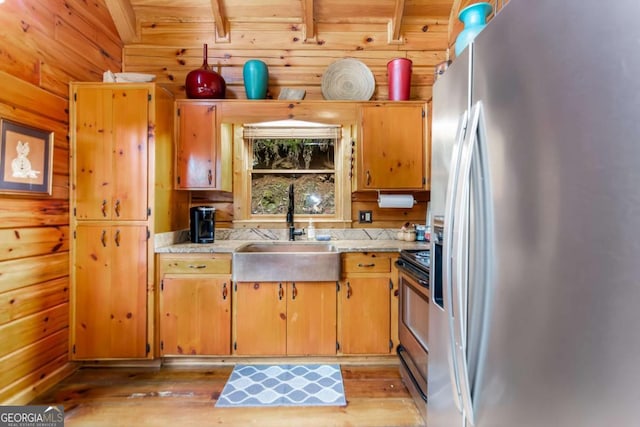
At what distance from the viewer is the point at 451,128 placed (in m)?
1.05

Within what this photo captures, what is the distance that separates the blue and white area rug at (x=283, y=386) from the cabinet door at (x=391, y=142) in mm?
1508

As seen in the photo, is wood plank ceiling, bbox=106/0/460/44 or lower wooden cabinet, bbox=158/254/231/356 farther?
wood plank ceiling, bbox=106/0/460/44

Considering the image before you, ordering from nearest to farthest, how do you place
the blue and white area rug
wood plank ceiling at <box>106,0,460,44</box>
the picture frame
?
the picture frame → the blue and white area rug → wood plank ceiling at <box>106,0,460,44</box>

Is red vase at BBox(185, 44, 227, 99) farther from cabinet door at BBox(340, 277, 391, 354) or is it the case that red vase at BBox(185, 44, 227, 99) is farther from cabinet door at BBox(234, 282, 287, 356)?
cabinet door at BBox(340, 277, 391, 354)

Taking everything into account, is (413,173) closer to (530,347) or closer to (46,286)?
(530,347)

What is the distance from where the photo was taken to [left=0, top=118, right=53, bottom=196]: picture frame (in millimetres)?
1777

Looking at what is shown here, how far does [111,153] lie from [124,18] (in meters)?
1.34

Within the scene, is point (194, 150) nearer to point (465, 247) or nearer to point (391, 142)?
point (391, 142)

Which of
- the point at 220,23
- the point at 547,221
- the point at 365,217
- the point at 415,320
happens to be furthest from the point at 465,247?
the point at 220,23

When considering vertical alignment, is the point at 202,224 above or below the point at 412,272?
above

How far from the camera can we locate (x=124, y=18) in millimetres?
2746

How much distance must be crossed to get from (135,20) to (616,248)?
367 centimetres

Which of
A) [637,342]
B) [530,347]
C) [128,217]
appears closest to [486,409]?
[530,347]

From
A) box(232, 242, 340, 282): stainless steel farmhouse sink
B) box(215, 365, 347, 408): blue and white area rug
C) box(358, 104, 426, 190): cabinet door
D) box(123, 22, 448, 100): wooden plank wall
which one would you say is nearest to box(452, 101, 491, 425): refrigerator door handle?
box(215, 365, 347, 408): blue and white area rug
